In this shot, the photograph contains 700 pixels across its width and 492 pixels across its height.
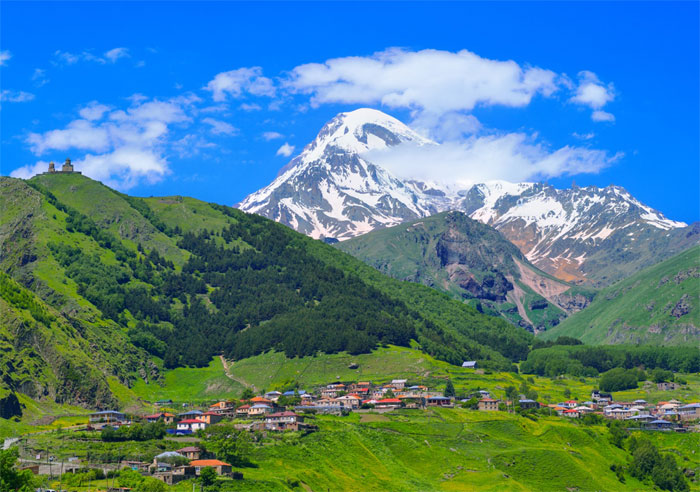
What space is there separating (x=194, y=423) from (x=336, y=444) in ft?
94.3

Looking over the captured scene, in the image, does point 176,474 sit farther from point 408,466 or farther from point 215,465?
point 408,466

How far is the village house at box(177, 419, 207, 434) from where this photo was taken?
617 ft

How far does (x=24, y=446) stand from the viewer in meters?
160

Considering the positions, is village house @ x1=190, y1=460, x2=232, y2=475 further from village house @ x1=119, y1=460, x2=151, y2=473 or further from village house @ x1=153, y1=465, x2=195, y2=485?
village house @ x1=119, y1=460, x2=151, y2=473

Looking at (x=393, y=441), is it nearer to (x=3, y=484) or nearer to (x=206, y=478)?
(x=206, y=478)

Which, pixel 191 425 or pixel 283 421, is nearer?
pixel 191 425

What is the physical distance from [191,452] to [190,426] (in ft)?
111

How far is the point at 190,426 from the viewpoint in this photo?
630ft

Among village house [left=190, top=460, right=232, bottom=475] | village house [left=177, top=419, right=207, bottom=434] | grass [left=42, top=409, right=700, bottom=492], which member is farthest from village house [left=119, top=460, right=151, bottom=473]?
village house [left=177, top=419, right=207, bottom=434]

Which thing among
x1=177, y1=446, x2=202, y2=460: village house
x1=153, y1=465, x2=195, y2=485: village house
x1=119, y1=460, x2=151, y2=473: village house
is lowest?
x1=153, y1=465, x2=195, y2=485: village house

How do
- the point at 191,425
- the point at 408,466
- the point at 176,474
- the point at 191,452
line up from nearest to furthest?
1. the point at 176,474
2. the point at 191,452
3. the point at 408,466
4. the point at 191,425

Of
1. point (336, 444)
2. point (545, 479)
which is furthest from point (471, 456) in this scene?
point (336, 444)

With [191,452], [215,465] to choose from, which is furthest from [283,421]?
[215,465]

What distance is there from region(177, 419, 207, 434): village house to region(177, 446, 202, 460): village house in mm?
27093
